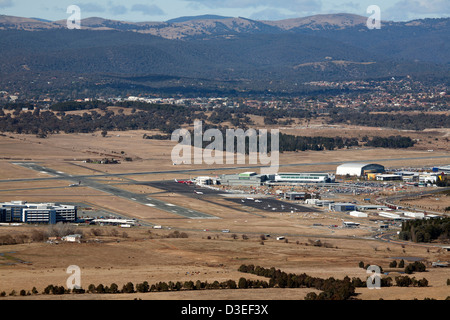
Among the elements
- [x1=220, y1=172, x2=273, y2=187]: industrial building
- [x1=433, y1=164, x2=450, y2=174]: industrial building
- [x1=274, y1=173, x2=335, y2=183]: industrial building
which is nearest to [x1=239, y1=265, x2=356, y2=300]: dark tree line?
[x1=220, y1=172, x2=273, y2=187]: industrial building

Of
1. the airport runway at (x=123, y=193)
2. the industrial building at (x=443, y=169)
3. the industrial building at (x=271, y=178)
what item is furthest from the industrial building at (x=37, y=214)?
the industrial building at (x=443, y=169)

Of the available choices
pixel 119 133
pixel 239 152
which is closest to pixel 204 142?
pixel 239 152

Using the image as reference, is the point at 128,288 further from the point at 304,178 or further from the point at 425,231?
the point at 304,178

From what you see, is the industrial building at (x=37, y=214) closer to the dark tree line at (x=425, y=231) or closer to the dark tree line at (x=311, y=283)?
the dark tree line at (x=311, y=283)

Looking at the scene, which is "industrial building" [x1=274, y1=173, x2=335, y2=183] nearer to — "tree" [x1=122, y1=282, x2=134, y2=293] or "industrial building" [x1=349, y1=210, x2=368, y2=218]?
"industrial building" [x1=349, y1=210, x2=368, y2=218]

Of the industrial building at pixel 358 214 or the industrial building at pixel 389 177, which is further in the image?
the industrial building at pixel 389 177

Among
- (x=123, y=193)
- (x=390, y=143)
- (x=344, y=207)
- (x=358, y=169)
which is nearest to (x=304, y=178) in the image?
(x=358, y=169)
